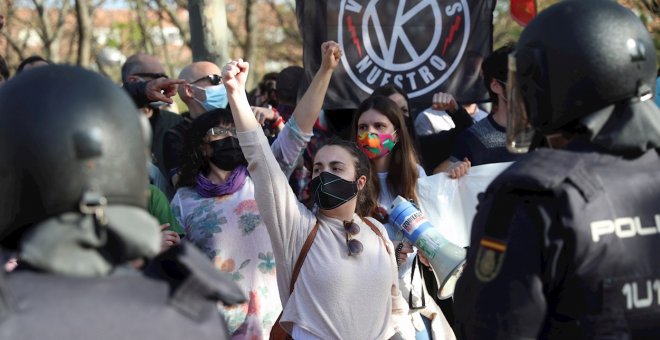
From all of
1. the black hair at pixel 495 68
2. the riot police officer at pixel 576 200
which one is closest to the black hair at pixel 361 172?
the black hair at pixel 495 68

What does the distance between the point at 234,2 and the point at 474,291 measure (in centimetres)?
3238

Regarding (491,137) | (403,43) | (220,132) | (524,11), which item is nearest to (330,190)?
(220,132)

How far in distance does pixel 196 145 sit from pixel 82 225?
344 centimetres

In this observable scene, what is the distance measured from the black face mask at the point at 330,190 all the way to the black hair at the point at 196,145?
2.48ft

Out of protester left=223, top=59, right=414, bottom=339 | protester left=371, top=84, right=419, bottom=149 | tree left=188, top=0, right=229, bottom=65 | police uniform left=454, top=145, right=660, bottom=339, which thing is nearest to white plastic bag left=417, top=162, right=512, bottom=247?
protester left=371, top=84, right=419, bottom=149

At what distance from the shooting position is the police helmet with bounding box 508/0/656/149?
2.94 m

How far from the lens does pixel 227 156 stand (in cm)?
544

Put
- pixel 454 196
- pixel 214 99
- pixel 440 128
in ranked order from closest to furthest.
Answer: pixel 454 196 → pixel 214 99 → pixel 440 128

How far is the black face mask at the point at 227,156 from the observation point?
5.44 metres

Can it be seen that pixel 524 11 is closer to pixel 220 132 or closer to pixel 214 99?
pixel 214 99

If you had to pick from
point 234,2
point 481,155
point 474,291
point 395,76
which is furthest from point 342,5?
point 234,2

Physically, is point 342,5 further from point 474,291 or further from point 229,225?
point 474,291

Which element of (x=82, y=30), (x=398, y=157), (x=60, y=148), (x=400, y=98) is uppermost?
(x=60, y=148)

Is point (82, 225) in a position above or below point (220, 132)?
above
